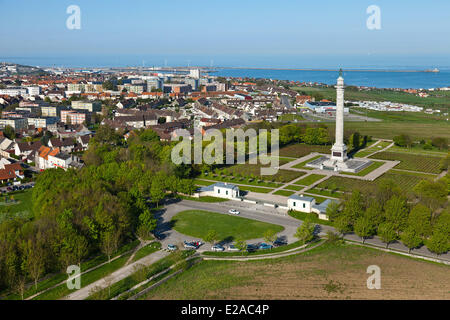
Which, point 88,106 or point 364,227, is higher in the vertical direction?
point 88,106

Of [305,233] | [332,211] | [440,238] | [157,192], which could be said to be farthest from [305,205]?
[157,192]

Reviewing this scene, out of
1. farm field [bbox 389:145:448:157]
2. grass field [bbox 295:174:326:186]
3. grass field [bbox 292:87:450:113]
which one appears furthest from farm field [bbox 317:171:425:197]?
grass field [bbox 292:87:450:113]

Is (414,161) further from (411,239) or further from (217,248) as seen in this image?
(217,248)

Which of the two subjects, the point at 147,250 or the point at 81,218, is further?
the point at 147,250

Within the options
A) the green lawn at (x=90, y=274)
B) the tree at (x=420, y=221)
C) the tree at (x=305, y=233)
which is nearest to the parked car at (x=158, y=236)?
the green lawn at (x=90, y=274)

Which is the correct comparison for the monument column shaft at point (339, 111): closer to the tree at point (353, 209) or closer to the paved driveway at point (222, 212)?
the paved driveway at point (222, 212)
